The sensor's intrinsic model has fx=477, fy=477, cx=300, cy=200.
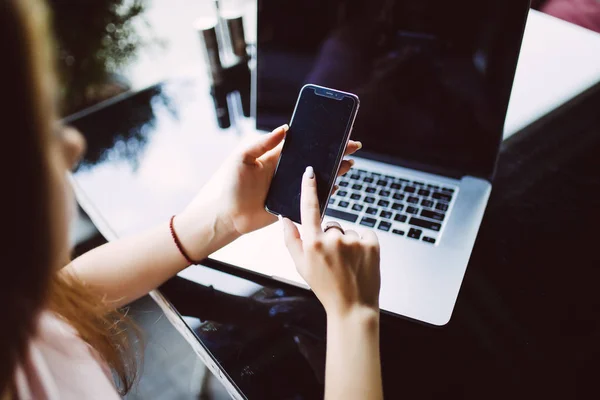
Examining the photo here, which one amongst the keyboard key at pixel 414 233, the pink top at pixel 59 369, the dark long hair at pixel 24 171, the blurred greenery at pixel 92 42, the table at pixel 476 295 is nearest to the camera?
the dark long hair at pixel 24 171

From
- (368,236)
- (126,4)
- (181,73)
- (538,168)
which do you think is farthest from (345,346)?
(126,4)

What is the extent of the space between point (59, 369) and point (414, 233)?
482mm

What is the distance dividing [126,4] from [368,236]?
87 centimetres

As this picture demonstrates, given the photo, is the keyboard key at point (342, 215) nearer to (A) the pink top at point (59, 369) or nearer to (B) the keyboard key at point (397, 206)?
(B) the keyboard key at point (397, 206)

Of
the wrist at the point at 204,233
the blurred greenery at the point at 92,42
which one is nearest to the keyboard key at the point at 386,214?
the wrist at the point at 204,233

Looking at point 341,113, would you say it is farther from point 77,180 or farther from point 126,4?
point 126,4

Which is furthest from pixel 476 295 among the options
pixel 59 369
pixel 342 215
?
pixel 59 369

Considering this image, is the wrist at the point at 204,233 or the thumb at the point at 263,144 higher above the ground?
the thumb at the point at 263,144

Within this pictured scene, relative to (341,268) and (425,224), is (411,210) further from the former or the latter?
(341,268)

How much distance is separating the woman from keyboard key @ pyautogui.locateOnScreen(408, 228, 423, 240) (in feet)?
0.53

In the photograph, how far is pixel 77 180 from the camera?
837mm

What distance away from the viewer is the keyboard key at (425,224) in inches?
27.8

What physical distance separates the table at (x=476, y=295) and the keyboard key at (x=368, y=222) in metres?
0.15

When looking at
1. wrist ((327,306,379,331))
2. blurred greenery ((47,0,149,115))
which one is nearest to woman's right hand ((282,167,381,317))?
wrist ((327,306,379,331))
